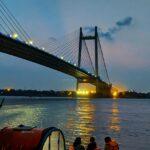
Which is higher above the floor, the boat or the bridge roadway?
the bridge roadway

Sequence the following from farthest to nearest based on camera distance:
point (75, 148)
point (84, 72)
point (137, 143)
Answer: point (84, 72) < point (137, 143) < point (75, 148)

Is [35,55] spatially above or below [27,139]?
above

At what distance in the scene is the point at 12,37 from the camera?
58875 mm

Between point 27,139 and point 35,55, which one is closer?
point 27,139

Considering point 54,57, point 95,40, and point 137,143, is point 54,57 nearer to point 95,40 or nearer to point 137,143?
point 95,40

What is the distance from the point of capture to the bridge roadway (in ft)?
195

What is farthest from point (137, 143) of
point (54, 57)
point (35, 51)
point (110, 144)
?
point (54, 57)

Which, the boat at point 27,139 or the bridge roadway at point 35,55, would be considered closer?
the boat at point 27,139

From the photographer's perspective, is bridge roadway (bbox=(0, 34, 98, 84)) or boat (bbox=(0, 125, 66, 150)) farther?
bridge roadway (bbox=(0, 34, 98, 84))

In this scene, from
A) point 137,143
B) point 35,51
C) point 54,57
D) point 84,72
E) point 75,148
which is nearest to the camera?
point 75,148

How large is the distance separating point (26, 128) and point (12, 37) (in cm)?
4656

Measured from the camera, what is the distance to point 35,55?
69.5 metres

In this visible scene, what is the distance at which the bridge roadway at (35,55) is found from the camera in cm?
5941

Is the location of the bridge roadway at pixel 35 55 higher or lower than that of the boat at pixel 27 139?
higher
